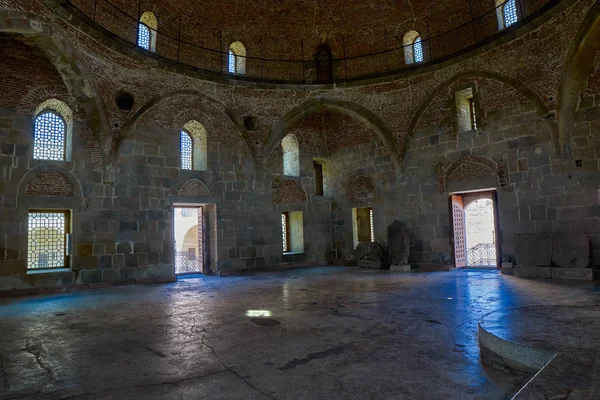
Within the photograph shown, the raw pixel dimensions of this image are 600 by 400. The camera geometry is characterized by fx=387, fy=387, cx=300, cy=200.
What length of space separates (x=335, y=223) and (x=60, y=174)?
9972 mm

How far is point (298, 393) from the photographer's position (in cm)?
337

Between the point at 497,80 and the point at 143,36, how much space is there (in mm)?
11002

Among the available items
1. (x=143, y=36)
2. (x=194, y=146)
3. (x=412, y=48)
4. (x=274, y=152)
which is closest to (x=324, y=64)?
(x=412, y=48)

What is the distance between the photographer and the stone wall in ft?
31.8

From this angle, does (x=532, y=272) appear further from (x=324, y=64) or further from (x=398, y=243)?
(x=324, y=64)

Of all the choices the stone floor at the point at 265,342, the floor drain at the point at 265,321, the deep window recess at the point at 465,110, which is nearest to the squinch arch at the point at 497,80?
the deep window recess at the point at 465,110

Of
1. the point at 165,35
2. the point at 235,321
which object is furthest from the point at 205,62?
the point at 235,321

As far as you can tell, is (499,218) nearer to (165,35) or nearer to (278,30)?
(278,30)

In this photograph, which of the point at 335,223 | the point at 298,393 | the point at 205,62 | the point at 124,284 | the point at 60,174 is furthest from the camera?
the point at 335,223

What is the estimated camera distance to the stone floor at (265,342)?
11.5 feet

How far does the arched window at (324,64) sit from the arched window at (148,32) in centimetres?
612

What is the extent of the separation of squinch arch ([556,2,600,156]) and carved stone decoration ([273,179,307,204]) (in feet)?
28.6

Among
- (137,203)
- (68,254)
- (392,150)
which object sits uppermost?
(392,150)

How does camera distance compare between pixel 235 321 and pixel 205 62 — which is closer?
pixel 235 321
